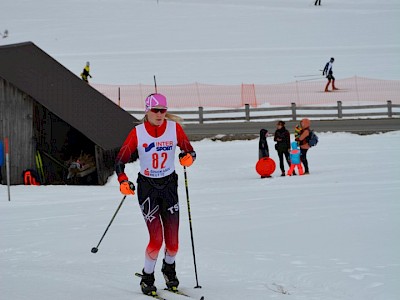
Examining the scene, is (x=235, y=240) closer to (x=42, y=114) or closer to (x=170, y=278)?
(x=170, y=278)

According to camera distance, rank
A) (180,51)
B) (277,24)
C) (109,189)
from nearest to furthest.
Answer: (109,189) → (180,51) → (277,24)

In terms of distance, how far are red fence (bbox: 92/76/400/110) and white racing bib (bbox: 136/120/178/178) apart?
28.1m

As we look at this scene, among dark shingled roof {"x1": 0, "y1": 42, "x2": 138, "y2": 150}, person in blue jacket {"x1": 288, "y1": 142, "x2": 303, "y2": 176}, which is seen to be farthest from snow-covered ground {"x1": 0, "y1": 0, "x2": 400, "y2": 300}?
dark shingled roof {"x1": 0, "y1": 42, "x2": 138, "y2": 150}

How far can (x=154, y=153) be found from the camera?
23.6 feet

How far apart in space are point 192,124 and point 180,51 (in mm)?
31145

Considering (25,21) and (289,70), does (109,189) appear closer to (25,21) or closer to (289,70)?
(289,70)

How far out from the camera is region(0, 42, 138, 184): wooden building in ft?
64.8

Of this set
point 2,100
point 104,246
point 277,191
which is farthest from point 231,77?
point 104,246

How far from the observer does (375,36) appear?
6347cm

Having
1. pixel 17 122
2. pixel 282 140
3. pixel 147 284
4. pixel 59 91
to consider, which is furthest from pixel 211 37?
pixel 147 284

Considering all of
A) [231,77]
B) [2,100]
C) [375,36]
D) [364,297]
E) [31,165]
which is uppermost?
[375,36]

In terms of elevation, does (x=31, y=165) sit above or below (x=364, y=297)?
above

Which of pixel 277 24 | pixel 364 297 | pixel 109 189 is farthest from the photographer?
pixel 277 24

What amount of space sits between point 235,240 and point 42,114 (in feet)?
38.1
